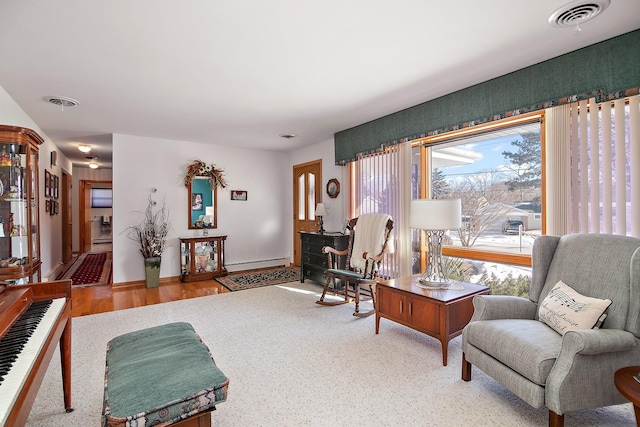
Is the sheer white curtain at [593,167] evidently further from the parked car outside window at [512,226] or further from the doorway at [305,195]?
the doorway at [305,195]

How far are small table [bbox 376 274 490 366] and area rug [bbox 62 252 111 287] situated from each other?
16.1ft

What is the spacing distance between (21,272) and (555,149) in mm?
4857

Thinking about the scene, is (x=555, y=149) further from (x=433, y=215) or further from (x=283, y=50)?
(x=283, y=50)

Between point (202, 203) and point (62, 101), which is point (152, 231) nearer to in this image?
point (202, 203)

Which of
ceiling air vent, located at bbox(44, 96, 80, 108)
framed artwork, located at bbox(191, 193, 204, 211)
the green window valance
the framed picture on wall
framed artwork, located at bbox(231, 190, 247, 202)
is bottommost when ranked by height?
framed artwork, located at bbox(191, 193, 204, 211)

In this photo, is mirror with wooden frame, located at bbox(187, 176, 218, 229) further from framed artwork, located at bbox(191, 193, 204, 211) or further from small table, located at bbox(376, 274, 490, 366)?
small table, located at bbox(376, 274, 490, 366)

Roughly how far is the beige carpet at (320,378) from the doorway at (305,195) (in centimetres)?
266

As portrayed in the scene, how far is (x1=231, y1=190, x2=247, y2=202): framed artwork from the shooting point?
6.14 metres

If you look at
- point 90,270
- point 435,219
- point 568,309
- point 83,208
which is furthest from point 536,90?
point 83,208

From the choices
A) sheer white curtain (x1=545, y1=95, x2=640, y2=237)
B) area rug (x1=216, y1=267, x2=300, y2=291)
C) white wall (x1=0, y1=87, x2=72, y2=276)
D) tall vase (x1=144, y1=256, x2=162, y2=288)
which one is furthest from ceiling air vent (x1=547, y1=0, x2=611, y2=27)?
tall vase (x1=144, y1=256, x2=162, y2=288)

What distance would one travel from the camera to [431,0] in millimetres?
1836

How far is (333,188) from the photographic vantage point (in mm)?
5375

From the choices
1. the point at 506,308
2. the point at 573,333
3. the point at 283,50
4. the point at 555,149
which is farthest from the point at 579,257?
the point at 283,50

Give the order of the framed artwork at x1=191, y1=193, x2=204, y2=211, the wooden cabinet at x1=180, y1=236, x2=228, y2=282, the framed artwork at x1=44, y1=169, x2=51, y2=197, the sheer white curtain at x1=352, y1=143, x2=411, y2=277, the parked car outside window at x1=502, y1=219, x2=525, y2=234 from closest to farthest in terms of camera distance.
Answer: the parked car outside window at x1=502, y1=219, x2=525, y2=234
the sheer white curtain at x1=352, y1=143, x2=411, y2=277
the framed artwork at x1=44, y1=169, x2=51, y2=197
the wooden cabinet at x1=180, y1=236, x2=228, y2=282
the framed artwork at x1=191, y1=193, x2=204, y2=211
